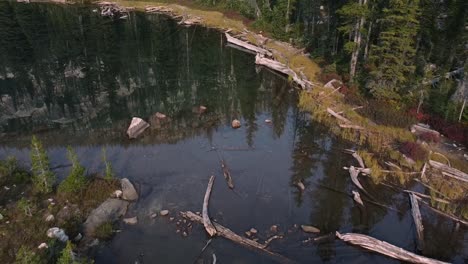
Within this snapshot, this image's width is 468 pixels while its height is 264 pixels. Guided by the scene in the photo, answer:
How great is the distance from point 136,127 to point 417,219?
1037 inches

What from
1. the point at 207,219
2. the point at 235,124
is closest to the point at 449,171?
the point at 207,219

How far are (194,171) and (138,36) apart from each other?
45.0 meters

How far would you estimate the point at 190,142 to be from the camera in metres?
38.9

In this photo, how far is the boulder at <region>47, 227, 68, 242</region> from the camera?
24.3 metres

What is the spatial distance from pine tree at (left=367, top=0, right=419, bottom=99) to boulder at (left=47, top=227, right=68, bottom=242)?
107 feet

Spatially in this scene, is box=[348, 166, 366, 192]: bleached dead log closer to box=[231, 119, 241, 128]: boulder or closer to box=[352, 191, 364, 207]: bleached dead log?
box=[352, 191, 364, 207]: bleached dead log

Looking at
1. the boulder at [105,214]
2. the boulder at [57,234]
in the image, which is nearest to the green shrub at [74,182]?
the boulder at [105,214]

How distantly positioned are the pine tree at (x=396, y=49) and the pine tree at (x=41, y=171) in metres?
32.2

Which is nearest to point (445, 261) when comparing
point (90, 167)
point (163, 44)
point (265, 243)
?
point (265, 243)

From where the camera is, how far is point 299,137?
132 ft

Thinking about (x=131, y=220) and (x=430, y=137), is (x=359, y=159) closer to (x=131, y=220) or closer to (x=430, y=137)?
(x=430, y=137)

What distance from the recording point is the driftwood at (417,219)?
85.7ft

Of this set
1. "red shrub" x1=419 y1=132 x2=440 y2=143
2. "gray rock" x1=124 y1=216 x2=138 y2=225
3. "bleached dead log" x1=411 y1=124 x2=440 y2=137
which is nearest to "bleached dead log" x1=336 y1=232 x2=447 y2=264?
"gray rock" x1=124 y1=216 x2=138 y2=225

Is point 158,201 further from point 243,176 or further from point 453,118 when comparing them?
point 453,118
